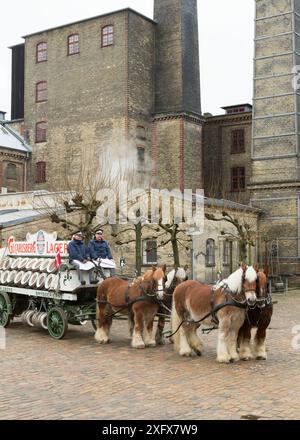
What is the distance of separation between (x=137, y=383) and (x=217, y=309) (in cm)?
233

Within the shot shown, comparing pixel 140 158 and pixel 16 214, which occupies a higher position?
pixel 140 158

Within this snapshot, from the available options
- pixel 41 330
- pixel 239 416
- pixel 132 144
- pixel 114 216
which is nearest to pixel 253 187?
pixel 132 144

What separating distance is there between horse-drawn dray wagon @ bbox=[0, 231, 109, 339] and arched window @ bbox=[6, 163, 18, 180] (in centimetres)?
2760

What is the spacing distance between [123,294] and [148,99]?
29995 mm

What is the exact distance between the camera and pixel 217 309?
10.9 meters

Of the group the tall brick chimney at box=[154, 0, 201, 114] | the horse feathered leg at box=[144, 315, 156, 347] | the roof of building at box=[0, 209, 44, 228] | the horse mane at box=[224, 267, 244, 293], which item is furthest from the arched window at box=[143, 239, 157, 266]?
the horse mane at box=[224, 267, 244, 293]

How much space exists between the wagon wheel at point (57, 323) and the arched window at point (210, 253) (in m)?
17.4

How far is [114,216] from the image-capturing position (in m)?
27.4

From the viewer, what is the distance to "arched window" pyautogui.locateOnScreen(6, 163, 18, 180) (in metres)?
42.9

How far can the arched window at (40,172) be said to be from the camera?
43562 mm

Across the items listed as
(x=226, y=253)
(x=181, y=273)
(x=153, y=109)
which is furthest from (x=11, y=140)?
(x=181, y=273)

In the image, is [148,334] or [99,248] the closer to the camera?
[148,334]

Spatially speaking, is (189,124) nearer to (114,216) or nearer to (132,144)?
(132,144)

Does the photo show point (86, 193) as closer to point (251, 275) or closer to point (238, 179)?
point (251, 275)
